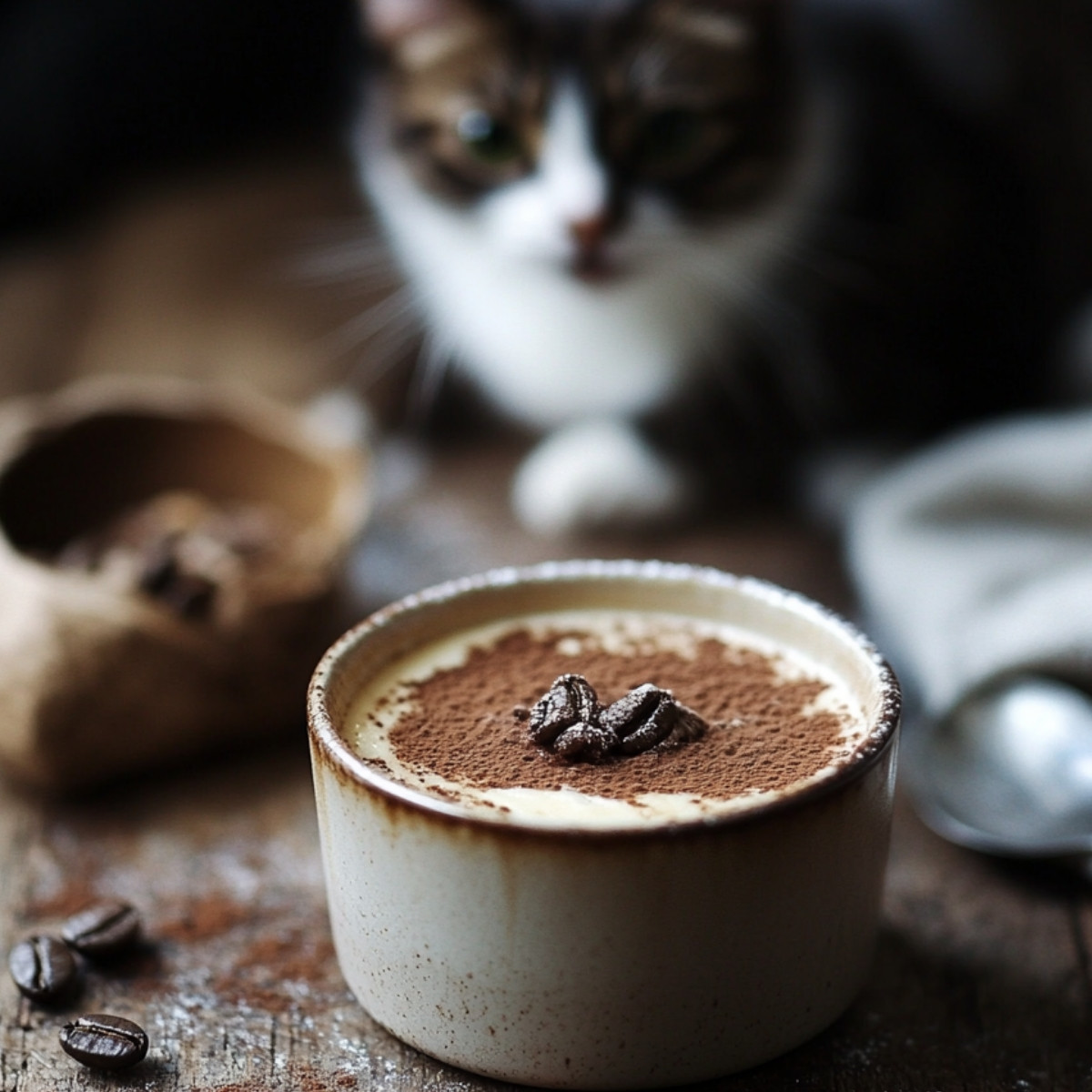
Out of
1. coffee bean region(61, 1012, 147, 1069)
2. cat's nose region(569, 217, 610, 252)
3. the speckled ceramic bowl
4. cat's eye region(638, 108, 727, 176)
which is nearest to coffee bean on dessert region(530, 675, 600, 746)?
the speckled ceramic bowl

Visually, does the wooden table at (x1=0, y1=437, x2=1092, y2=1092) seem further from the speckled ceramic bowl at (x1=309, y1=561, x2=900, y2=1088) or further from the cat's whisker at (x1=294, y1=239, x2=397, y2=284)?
the cat's whisker at (x1=294, y1=239, x2=397, y2=284)

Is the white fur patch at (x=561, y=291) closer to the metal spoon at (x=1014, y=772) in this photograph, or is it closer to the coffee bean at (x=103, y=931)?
the metal spoon at (x=1014, y=772)

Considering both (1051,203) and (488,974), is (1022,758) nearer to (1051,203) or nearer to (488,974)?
(488,974)

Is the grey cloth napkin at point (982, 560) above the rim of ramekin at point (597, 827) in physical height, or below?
below

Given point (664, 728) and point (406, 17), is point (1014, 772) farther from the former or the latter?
point (406, 17)

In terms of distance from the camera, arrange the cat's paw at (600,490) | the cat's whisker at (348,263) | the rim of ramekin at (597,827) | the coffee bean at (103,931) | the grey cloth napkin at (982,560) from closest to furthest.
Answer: the rim of ramekin at (597,827), the coffee bean at (103,931), the grey cloth napkin at (982,560), the cat's paw at (600,490), the cat's whisker at (348,263)

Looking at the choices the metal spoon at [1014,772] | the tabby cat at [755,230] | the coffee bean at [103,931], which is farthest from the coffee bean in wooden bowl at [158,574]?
the metal spoon at [1014,772]

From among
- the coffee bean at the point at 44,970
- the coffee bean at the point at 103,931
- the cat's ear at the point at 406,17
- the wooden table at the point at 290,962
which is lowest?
the wooden table at the point at 290,962
